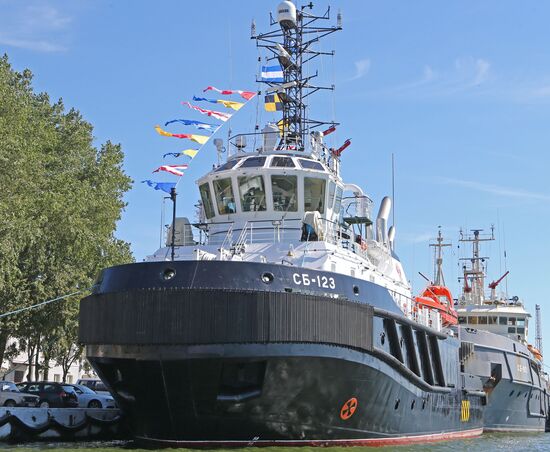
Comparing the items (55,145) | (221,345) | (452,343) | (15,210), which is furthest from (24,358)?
(221,345)

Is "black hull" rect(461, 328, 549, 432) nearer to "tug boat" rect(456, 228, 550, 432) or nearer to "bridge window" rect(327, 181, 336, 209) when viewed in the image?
"tug boat" rect(456, 228, 550, 432)

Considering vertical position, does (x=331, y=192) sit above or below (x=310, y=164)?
below

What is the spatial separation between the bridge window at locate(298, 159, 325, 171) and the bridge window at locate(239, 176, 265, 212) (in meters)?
1.14

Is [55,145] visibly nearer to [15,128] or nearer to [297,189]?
[15,128]

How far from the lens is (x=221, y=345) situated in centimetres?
1474

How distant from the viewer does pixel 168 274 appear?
15.6 meters

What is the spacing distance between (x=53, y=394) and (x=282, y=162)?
10.5 metres

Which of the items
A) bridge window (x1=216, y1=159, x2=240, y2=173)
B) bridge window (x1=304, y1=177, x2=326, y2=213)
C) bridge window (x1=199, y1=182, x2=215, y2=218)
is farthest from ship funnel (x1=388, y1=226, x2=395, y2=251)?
bridge window (x1=199, y1=182, x2=215, y2=218)

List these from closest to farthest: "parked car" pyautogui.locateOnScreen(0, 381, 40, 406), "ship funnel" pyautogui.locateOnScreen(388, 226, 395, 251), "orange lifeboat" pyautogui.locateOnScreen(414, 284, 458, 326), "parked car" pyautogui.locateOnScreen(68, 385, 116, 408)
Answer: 1. "orange lifeboat" pyautogui.locateOnScreen(414, 284, 458, 326)
2. "parked car" pyautogui.locateOnScreen(0, 381, 40, 406)
3. "parked car" pyautogui.locateOnScreen(68, 385, 116, 408)
4. "ship funnel" pyautogui.locateOnScreen(388, 226, 395, 251)

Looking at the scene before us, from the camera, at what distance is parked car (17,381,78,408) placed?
2377cm

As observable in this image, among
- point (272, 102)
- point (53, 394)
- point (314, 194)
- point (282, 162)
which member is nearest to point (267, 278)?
point (314, 194)

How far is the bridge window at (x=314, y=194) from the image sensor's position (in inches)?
783

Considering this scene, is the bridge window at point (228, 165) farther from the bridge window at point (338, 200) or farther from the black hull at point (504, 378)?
the black hull at point (504, 378)

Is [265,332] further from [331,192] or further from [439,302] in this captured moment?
[439,302]
